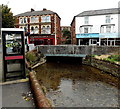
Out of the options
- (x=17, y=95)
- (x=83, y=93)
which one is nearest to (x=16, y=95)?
(x=17, y=95)

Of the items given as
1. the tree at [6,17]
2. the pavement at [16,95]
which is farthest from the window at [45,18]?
the pavement at [16,95]

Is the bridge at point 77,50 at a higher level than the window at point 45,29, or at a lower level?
lower

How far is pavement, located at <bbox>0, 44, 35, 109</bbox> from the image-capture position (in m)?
4.87

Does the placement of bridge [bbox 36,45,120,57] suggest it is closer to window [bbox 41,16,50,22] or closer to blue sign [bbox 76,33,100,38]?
blue sign [bbox 76,33,100,38]

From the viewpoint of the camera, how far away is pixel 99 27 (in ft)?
88.3

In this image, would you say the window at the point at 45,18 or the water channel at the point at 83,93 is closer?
the water channel at the point at 83,93

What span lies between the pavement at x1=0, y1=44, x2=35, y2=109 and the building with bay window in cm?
2327

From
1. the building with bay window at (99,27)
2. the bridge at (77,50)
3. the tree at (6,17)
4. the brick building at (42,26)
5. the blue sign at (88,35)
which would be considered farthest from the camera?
the brick building at (42,26)

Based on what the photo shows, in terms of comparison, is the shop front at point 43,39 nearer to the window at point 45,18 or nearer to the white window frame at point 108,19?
the window at point 45,18

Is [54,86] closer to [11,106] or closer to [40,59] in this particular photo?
[11,106]

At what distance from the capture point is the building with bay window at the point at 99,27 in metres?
26.1

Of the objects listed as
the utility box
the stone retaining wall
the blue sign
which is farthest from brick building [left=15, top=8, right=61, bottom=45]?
the utility box

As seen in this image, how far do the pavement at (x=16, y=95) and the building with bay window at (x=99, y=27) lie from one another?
23.3 metres

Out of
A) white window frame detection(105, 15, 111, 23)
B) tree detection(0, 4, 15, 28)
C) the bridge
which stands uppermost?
white window frame detection(105, 15, 111, 23)
